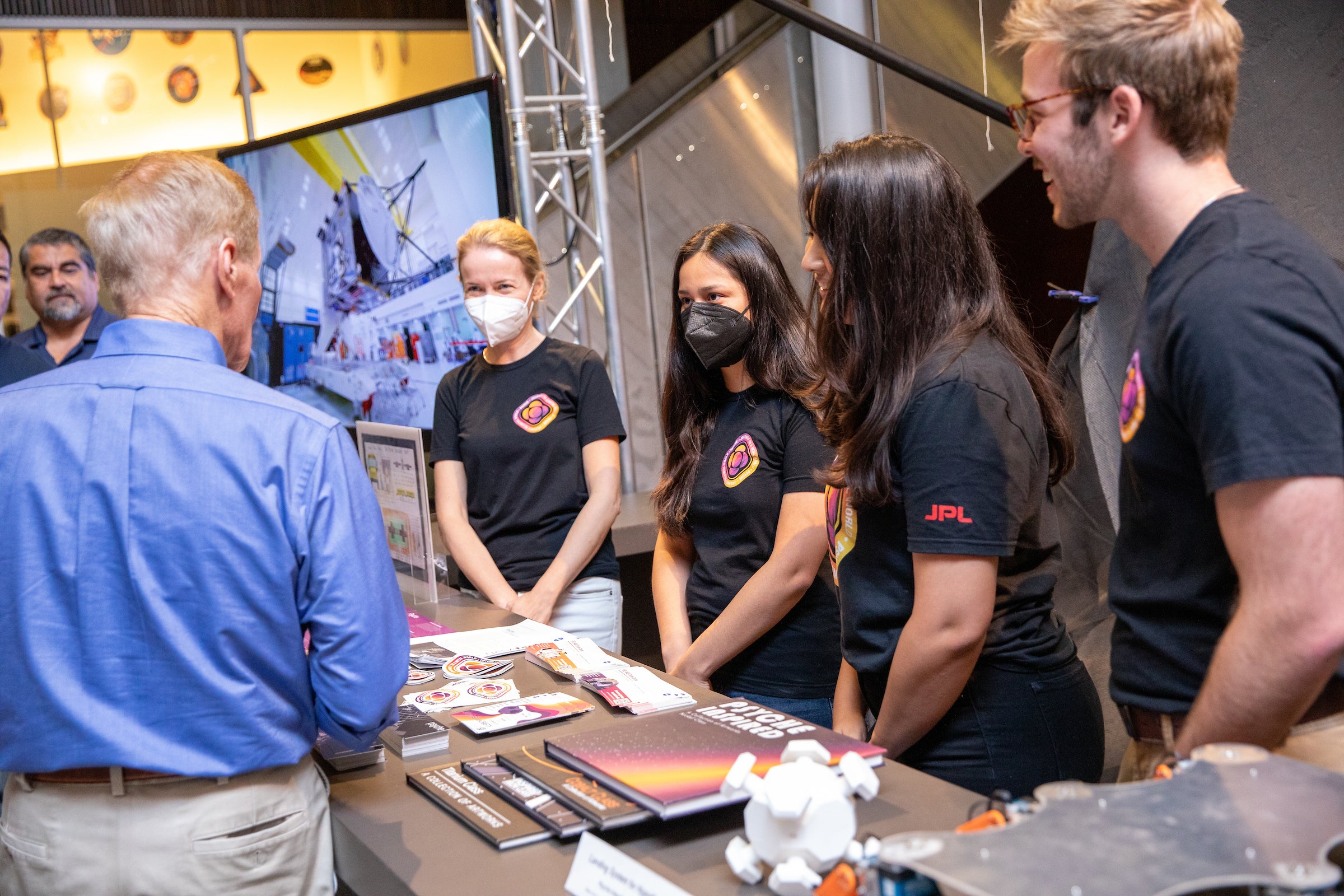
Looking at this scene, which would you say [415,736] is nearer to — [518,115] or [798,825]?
[798,825]

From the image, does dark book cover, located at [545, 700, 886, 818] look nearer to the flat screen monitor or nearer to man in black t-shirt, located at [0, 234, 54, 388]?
man in black t-shirt, located at [0, 234, 54, 388]

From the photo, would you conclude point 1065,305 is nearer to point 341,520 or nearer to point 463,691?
point 463,691

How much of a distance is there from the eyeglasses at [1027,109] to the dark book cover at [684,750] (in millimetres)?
723

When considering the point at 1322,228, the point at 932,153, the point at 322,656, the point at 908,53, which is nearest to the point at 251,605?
the point at 322,656

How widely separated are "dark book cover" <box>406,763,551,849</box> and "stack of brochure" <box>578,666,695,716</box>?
28 cm

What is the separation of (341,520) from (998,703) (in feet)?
3.04

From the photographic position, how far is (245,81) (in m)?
5.72

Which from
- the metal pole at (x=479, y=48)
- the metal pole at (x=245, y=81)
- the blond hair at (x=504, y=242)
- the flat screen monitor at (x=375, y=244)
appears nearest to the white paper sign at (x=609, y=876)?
the blond hair at (x=504, y=242)

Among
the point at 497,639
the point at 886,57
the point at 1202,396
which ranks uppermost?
the point at 886,57

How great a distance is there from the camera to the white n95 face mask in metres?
2.68

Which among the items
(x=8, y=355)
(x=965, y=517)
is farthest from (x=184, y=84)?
(x=965, y=517)

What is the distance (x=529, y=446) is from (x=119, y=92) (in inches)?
164

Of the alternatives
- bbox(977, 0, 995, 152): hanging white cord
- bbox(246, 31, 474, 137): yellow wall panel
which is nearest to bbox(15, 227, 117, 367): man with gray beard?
bbox(246, 31, 474, 137): yellow wall panel

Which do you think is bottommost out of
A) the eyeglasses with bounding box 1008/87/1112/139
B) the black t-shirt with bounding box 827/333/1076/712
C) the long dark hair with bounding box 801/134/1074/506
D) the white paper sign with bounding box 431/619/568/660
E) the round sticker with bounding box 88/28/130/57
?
the white paper sign with bounding box 431/619/568/660
